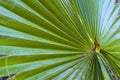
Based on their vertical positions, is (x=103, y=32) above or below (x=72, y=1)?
below

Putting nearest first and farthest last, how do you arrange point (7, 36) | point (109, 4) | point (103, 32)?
1. point (7, 36)
2. point (103, 32)
3. point (109, 4)

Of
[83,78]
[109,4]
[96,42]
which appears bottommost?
[83,78]

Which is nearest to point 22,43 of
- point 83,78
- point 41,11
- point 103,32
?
point 41,11

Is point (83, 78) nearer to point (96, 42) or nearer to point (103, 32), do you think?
point (96, 42)

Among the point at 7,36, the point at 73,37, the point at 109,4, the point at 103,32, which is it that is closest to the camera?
the point at 7,36

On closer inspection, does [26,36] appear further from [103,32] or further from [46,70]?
[103,32]

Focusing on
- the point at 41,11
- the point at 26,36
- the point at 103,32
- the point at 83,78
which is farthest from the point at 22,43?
the point at 103,32

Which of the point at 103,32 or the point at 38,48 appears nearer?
the point at 38,48
